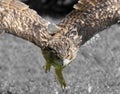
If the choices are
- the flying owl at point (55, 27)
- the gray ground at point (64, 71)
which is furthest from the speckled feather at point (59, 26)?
the gray ground at point (64, 71)

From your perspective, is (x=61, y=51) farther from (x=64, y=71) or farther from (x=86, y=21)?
(x=64, y=71)

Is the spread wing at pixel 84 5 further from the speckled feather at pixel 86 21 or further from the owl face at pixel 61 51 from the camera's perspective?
the owl face at pixel 61 51

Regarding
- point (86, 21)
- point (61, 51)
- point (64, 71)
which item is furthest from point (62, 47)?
point (64, 71)

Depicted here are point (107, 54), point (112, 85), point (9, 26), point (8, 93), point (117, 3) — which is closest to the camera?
point (9, 26)

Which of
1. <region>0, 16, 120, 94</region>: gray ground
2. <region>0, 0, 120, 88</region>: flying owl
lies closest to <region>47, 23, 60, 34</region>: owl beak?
<region>0, 0, 120, 88</region>: flying owl

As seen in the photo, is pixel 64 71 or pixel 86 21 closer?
pixel 86 21

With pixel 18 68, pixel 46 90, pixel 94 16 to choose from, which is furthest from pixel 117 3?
pixel 18 68

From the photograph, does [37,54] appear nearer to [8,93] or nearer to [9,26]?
[8,93]

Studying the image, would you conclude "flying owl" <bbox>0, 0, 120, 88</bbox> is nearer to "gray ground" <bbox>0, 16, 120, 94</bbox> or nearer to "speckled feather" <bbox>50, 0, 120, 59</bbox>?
"speckled feather" <bbox>50, 0, 120, 59</bbox>
